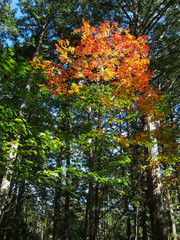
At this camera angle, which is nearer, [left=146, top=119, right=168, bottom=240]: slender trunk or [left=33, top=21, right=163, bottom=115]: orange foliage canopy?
[left=146, top=119, right=168, bottom=240]: slender trunk

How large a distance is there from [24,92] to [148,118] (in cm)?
435

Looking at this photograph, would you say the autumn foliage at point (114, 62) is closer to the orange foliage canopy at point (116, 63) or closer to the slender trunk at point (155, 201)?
the orange foliage canopy at point (116, 63)

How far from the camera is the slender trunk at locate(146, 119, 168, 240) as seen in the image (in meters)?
4.82

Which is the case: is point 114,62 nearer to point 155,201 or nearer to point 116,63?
point 116,63

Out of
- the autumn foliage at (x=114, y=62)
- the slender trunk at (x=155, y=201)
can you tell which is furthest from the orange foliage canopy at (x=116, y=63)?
the slender trunk at (x=155, y=201)

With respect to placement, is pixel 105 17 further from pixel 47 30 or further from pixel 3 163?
pixel 3 163

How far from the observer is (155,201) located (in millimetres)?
5176

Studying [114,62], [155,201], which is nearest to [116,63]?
[114,62]

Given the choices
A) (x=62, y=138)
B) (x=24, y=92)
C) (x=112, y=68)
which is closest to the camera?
(x=24, y=92)

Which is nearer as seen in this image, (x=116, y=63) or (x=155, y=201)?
(x=155, y=201)

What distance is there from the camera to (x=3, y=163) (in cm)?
347

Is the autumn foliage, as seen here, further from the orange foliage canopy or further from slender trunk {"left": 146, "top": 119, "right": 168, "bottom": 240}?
slender trunk {"left": 146, "top": 119, "right": 168, "bottom": 240}

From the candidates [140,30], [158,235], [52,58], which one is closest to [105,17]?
[140,30]

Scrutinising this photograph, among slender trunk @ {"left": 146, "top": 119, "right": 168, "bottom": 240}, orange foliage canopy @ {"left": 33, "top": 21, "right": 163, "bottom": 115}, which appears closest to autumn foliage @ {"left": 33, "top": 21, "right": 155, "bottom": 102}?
orange foliage canopy @ {"left": 33, "top": 21, "right": 163, "bottom": 115}
